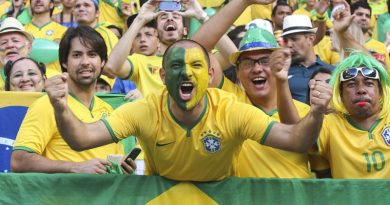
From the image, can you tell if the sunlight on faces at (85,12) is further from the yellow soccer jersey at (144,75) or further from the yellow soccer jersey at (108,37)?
the yellow soccer jersey at (144,75)

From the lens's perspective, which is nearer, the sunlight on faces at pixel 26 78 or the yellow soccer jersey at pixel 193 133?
the yellow soccer jersey at pixel 193 133

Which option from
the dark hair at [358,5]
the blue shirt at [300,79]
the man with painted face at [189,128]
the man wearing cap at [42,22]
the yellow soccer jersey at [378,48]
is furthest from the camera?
the dark hair at [358,5]

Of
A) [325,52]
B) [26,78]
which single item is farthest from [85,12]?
[26,78]

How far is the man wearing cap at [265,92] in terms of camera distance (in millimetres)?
5504

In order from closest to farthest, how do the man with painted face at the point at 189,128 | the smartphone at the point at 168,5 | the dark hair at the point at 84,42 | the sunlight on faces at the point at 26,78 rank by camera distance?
the man with painted face at the point at 189,128 → the dark hair at the point at 84,42 → the smartphone at the point at 168,5 → the sunlight on faces at the point at 26,78

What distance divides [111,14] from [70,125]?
23.6 ft

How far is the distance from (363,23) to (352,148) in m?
5.95

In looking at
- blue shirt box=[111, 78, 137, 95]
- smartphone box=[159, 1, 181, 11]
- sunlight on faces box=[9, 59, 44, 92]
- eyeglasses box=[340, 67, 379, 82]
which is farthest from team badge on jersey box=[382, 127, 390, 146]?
blue shirt box=[111, 78, 137, 95]

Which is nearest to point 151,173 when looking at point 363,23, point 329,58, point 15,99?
point 15,99

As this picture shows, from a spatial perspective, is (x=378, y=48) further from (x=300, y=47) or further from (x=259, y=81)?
(x=259, y=81)

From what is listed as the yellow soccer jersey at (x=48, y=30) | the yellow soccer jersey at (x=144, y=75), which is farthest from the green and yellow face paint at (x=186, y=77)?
the yellow soccer jersey at (x=48, y=30)

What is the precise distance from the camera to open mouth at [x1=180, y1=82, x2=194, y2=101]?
5.11 meters

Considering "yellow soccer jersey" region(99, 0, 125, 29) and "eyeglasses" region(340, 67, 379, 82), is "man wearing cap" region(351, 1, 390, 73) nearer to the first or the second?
"yellow soccer jersey" region(99, 0, 125, 29)

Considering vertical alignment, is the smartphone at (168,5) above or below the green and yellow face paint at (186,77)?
above
